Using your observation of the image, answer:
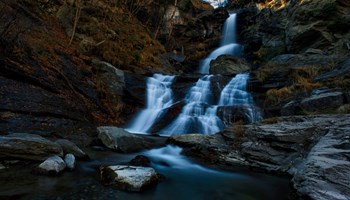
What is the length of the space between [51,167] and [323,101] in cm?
796

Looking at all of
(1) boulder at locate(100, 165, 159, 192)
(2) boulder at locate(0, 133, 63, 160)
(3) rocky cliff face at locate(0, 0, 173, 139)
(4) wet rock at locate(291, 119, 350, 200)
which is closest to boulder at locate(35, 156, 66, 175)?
(2) boulder at locate(0, 133, 63, 160)

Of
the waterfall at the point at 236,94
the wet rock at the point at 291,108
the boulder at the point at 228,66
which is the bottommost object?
the wet rock at the point at 291,108

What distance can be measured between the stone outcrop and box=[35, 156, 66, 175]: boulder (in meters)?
3.55

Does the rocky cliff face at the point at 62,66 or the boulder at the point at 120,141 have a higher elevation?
the rocky cliff face at the point at 62,66

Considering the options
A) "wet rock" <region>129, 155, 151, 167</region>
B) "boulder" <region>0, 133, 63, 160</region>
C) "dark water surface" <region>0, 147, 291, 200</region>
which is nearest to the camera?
"dark water surface" <region>0, 147, 291, 200</region>

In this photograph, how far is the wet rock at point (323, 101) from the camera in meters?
8.11

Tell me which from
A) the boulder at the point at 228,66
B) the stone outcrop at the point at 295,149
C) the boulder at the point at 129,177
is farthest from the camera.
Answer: the boulder at the point at 228,66

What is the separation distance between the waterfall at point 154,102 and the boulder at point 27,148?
18.8ft

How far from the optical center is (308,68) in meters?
12.5

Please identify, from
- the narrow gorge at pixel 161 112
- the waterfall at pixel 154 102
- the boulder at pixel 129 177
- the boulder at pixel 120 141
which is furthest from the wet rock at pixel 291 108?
the boulder at pixel 129 177

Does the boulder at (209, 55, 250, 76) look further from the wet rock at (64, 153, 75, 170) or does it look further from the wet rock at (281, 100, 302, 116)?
the wet rock at (64, 153, 75, 170)

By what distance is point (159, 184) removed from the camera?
5098 millimetres

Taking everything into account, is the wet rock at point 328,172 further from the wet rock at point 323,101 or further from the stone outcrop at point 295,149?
the wet rock at point 323,101

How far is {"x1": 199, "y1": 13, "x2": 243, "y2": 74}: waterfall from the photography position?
923 inches
